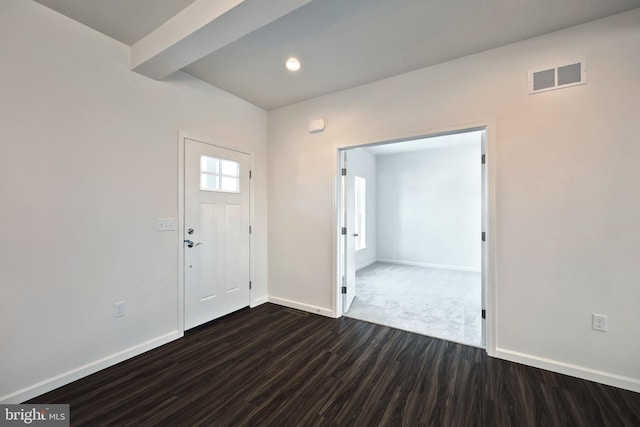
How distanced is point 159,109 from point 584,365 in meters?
4.44

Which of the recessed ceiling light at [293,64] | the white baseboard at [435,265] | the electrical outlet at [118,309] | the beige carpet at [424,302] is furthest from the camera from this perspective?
the white baseboard at [435,265]

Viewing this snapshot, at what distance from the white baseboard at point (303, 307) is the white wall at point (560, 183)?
5.92 ft

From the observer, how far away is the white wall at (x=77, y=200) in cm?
181

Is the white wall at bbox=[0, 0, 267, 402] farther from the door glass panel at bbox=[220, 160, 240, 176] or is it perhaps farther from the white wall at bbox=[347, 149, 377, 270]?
the white wall at bbox=[347, 149, 377, 270]

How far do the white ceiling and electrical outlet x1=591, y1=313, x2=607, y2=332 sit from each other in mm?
2351

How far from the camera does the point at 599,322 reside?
6.70 feet

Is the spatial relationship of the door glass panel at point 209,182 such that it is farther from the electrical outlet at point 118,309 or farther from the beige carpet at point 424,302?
the beige carpet at point 424,302

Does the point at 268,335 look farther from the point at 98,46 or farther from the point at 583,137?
the point at 583,137

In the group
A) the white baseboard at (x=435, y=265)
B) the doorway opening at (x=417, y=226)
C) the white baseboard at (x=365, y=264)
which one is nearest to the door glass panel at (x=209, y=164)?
the doorway opening at (x=417, y=226)

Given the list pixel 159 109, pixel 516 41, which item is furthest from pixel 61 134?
pixel 516 41

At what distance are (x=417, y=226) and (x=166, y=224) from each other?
576 cm

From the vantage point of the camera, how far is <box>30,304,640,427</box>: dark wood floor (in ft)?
5.54

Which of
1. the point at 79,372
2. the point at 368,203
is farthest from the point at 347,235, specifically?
the point at 368,203

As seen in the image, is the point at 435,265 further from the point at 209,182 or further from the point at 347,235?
the point at 209,182
